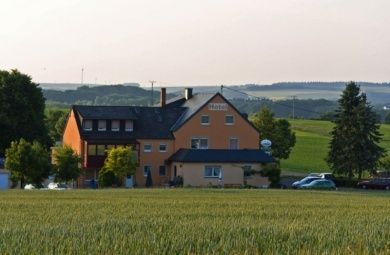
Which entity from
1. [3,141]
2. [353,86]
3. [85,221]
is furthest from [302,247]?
[353,86]

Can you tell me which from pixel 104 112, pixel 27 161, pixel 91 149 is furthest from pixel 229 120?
pixel 27 161

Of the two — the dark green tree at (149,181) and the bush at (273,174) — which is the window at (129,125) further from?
the bush at (273,174)

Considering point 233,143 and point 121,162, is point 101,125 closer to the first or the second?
point 121,162

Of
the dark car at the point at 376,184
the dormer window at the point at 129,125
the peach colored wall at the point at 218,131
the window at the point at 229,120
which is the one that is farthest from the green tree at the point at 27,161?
the dark car at the point at 376,184

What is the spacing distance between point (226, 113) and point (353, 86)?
1291 centimetres

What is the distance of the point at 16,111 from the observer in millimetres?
84750

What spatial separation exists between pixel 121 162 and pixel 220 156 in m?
11.8

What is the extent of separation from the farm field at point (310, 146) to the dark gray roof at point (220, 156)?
26.2 meters

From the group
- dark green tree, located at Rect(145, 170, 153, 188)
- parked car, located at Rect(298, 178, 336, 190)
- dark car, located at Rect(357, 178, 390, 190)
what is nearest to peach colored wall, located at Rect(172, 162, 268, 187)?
dark green tree, located at Rect(145, 170, 153, 188)

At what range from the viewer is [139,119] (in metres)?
88.9

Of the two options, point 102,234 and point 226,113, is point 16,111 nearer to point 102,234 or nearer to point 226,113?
point 226,113

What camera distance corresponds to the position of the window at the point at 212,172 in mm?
84500

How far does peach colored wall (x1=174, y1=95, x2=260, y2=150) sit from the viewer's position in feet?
290

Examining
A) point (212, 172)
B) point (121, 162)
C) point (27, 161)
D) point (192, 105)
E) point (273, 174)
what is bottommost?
point (273, 174)
